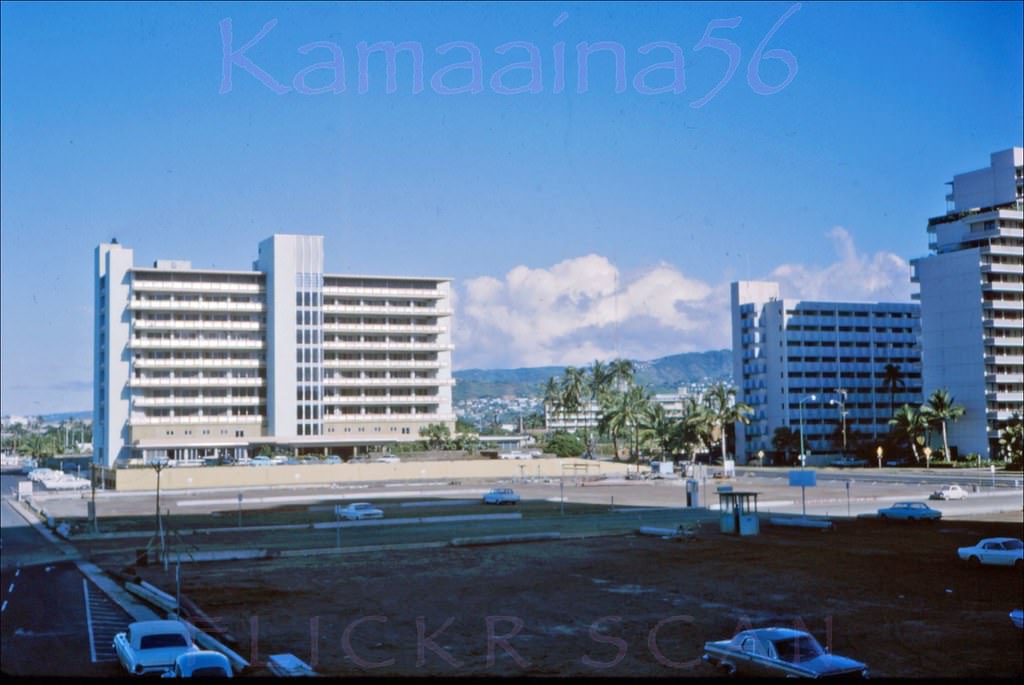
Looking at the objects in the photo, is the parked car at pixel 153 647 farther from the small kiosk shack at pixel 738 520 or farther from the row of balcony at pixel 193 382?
the row of balcony at pixel 193 382

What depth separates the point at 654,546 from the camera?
4672 centimetres

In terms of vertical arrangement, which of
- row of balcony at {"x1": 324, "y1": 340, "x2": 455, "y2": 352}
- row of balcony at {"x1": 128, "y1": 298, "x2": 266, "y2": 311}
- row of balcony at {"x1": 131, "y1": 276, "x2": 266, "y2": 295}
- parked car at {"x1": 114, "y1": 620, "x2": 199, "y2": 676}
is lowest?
parked car at {"x1": 114, "y1": 620, "x2": 199, "y2": 676}

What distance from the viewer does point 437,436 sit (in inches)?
4985

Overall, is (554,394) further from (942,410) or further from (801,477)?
(801,477)

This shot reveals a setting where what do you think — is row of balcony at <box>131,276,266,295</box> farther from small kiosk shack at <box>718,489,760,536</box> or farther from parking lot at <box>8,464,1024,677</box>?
small kiosk shack at <box>718,489,760,536</box>

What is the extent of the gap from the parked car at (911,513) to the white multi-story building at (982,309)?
65.4m

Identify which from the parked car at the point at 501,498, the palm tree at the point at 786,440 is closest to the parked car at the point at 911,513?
the parked car at the point at 501,498

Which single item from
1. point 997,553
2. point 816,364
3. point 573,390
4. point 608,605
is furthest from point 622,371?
point 608,605

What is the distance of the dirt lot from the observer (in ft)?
75.9

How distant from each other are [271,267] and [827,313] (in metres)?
83.7

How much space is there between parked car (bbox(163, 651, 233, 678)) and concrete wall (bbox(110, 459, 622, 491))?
80142 millimetres

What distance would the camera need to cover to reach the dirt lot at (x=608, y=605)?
23.1 metres

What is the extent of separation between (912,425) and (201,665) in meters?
111

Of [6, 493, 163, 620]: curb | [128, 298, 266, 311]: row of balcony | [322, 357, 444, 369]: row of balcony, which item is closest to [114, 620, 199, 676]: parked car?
[6, 493, 163, 620]: curb
